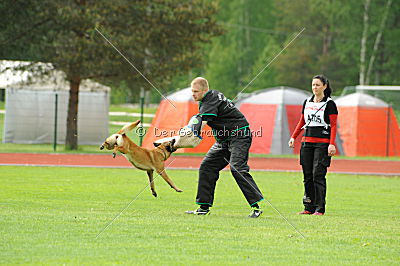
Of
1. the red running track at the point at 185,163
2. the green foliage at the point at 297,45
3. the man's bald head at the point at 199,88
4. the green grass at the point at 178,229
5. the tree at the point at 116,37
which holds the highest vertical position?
the green foliage at the point at 297,45

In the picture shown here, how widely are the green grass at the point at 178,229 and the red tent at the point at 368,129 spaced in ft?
55.1

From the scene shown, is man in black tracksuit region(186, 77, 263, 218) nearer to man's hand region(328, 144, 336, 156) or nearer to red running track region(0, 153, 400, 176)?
man's hand region(328, 144, 336, 156)

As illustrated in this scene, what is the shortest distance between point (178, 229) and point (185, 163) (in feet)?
49.6

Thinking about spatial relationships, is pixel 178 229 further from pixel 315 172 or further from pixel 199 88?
pixel 315 172

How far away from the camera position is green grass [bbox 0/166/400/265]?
6.71 meters

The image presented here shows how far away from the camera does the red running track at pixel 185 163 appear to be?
21.6m

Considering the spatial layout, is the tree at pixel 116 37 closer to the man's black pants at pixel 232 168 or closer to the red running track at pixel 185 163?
the red running track at pixel 185 163

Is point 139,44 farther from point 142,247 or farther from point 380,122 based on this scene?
point 142,247

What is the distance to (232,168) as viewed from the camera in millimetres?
9688

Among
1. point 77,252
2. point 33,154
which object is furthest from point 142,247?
point 33,154

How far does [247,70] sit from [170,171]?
47802mm

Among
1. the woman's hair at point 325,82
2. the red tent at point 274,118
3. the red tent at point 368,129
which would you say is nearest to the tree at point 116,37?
the red tent at point 274,118

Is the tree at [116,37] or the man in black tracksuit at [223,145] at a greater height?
the tree at [116,37]

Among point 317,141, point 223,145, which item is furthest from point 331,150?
point 223,145
